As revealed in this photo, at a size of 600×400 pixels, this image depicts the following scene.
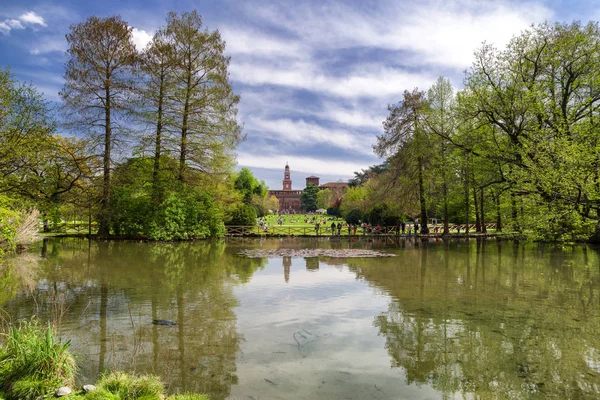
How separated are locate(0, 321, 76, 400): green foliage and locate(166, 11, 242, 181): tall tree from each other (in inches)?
939

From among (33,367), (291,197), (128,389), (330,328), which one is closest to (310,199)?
(291,197)

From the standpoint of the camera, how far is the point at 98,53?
26.2m

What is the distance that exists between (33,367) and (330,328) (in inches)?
180

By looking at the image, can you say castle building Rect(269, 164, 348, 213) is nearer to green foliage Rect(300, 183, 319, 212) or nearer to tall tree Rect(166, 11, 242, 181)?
green foliage Rect(300, 183, 319, 212)

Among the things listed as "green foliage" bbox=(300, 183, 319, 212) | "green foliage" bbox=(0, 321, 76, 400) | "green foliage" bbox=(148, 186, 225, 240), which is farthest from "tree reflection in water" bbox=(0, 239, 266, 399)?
"green foliage" bbox=(300, 183, 319, 212)

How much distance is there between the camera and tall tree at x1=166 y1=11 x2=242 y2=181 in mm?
27469

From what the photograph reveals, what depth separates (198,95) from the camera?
28047mm

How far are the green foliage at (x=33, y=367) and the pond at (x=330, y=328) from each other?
63cm

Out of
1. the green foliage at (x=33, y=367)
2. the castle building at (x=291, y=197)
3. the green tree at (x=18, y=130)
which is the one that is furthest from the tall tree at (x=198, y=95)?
the castle building at (x=291, y=197)

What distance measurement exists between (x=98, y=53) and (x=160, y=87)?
4.52 metres

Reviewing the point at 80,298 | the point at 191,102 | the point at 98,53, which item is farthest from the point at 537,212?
the point at 98,53

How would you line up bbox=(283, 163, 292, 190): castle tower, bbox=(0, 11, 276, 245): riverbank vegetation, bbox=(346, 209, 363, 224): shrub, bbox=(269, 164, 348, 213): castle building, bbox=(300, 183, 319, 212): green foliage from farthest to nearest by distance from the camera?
bbox=(283, 163, 292, 190): castle tower → bbox=(269, 164, 348, 213): castle building → bbox=(300, 183, 319, 212): green foliage → bbox=(346, 209, 363, 224): shrub → bbox=(0, 11, 276, 245): riverbank vegetation

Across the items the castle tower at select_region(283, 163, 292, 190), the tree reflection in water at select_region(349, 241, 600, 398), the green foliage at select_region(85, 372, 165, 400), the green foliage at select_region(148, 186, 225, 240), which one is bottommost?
the tree reflection in water at select_region(349, 241, 600, 398)

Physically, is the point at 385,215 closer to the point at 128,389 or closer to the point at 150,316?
the point at 150,316
